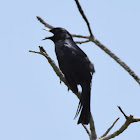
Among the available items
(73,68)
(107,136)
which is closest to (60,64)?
(73,68)

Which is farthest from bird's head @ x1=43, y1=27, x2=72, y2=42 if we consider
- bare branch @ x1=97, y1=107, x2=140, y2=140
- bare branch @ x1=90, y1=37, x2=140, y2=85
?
bare branch @ x1=97, y1=107, x2=140, y2=140

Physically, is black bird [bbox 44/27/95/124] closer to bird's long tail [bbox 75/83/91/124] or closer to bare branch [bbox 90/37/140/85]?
bird's long tail [bbox 75/83/91/124]

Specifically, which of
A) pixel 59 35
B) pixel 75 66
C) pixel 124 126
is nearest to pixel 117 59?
pixel 124 126

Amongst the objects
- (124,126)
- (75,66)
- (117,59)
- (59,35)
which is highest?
(59,35)

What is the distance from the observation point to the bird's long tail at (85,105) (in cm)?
503

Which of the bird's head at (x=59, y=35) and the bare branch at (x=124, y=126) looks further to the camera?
the bird's head at (x=59, y=35)

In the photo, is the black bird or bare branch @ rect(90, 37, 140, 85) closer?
bare branch @ rect(90, 37, 140, 85)

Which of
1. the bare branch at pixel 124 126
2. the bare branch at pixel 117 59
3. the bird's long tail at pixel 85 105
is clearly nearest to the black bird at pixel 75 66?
the bird's long tail at pixel 85 105

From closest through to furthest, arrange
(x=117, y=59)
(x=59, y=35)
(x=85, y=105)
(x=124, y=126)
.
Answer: (x=124, y=126) → (x=117, y=59) → (x=85, y=105) → (x=59, y=35)

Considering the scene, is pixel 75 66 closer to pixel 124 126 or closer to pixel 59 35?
pixel 59 35

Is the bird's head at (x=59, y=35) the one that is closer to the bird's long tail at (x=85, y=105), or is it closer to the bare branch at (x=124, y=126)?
the bird's long tail at (x=85, y=105)

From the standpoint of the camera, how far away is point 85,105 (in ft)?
18.2

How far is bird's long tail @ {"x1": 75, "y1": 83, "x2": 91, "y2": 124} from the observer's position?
16.5 ft

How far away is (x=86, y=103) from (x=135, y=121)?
1.82 meters
